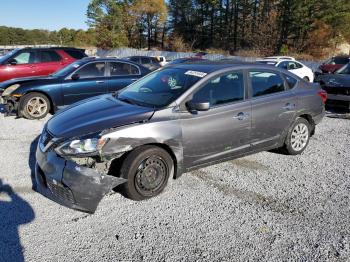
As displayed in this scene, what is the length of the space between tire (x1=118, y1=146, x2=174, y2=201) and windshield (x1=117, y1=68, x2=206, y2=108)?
662mm

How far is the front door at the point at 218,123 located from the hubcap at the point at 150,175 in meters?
0.37

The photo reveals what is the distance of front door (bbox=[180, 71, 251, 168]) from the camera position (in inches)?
166

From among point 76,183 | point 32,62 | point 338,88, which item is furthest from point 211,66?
point 32,62

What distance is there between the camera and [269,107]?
16.4 ft

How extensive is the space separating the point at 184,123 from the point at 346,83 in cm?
678

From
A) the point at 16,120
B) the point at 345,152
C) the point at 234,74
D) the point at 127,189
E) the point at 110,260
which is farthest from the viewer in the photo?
the point at 16,120

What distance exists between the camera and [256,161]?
17.8 ft

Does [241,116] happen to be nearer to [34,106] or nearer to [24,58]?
[34,106]

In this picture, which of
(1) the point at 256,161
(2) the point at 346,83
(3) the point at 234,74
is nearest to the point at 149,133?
(3) the point at 234,74

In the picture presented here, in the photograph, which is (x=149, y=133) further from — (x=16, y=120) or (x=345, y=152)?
(x=16, y=120)

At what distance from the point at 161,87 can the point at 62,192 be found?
6.43ft

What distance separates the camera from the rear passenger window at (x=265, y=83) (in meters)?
4.92

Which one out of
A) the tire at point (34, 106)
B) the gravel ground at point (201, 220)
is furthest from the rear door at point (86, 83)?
the gravel ground at point (201, 220)

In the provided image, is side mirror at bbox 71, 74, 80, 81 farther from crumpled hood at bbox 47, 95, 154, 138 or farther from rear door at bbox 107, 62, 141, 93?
crumpled hood at bbox 47, 95, 154, 138
